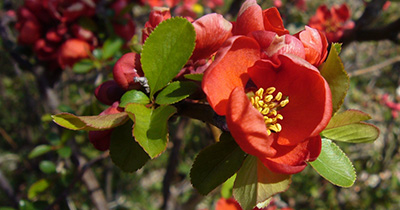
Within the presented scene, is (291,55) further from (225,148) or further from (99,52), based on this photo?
(99,52)

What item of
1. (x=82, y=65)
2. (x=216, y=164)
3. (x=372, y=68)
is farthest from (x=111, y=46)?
A: (x=372, y=68)

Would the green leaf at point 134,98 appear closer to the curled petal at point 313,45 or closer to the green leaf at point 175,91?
the green leaf at point 175,91

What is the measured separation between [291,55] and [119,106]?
28 cm

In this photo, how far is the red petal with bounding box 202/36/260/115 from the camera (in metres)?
0.43

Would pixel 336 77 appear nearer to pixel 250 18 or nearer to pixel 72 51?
pixel 250 18

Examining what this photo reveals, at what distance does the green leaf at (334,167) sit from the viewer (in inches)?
19.2

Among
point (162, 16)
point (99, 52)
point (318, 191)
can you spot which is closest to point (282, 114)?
point (162, 16)

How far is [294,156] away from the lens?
462 millimetres

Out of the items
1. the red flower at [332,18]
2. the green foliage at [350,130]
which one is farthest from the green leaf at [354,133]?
the red flower at [332,18]

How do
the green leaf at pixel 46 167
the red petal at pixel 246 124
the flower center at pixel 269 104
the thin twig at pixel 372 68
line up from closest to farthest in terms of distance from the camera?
the red petal at pixel 246 124 < the flower center at pixel 269 104 < the green leaf at pixel 46 167 < the thin twig at pixel 372 68

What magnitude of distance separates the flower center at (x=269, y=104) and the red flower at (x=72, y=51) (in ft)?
2.82

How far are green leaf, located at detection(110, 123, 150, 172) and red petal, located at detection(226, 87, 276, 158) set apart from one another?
0.20m

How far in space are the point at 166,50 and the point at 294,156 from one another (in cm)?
26

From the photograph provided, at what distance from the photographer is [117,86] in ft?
1.91
